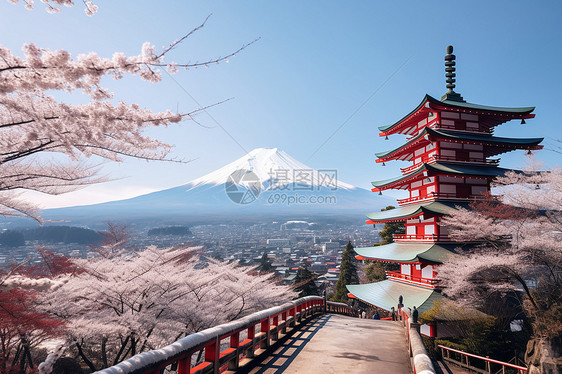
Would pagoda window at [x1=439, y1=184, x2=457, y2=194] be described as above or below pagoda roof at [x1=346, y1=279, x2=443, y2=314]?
above

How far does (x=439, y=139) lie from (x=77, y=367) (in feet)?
59.9

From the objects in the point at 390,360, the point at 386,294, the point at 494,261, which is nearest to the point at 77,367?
the point at 390,360

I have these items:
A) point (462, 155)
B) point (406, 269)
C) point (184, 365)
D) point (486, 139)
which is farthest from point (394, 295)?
point (184, 365)

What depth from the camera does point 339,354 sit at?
19.1 feet

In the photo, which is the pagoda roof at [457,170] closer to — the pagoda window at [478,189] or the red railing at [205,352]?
the pagoda window at [478,189]

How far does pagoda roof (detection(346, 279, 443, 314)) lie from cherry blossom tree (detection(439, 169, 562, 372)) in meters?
1.19

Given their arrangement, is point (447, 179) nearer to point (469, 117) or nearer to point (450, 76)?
point (469, 117)

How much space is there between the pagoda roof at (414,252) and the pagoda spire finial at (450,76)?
10.1m

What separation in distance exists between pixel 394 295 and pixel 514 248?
641 cm

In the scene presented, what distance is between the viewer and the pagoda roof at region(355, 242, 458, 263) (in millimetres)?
15383

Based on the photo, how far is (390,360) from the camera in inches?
223

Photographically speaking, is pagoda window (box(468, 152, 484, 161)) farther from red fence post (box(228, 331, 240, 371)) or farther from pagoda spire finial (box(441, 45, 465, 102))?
red fence post (box(228, 331, 240, 371))

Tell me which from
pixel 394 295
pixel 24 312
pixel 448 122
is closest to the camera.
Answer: pixel 24 312

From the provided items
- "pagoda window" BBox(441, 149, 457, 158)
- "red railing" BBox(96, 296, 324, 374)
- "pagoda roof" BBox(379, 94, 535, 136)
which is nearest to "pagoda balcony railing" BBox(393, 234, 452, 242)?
"pagoda window" BBox(441, 149, 457, 158)
